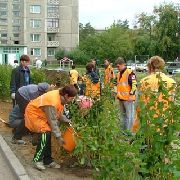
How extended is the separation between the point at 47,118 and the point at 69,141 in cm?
47

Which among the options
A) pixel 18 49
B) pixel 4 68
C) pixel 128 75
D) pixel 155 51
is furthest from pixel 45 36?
pixel 128 75

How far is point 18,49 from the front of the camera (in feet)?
270

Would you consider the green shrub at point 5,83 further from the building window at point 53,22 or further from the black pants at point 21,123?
the building window at point 53,22

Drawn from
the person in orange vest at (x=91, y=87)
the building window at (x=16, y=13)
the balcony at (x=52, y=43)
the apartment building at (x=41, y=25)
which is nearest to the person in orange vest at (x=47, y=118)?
the person in orange vest at (x=91, y=87)

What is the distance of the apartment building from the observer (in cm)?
9231

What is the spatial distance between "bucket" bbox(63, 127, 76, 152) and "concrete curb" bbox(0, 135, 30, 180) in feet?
2.27

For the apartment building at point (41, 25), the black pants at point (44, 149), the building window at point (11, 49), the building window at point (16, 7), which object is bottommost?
the black pants at point (44, 149)

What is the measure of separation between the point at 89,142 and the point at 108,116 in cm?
41

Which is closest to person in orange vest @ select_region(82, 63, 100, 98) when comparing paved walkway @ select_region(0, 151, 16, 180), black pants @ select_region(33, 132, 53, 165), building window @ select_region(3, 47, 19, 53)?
black pants @ select_region(33, 132, 53, 165)

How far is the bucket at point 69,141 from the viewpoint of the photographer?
6.75 m

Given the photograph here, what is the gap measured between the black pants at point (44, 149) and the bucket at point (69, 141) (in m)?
0.24

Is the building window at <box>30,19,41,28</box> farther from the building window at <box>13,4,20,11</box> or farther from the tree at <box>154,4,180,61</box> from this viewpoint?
the tree at <box>154,4,180,61</box>

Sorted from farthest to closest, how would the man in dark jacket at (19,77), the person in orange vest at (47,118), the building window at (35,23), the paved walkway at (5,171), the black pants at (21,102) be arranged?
the building window at (35,23) < the man in dark jacket at (19,77) < the black pants at (21,102) < the paved walkway at (5,171) < the person in orange vest at (47,118)

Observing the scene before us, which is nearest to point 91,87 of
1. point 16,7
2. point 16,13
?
point 16,13
